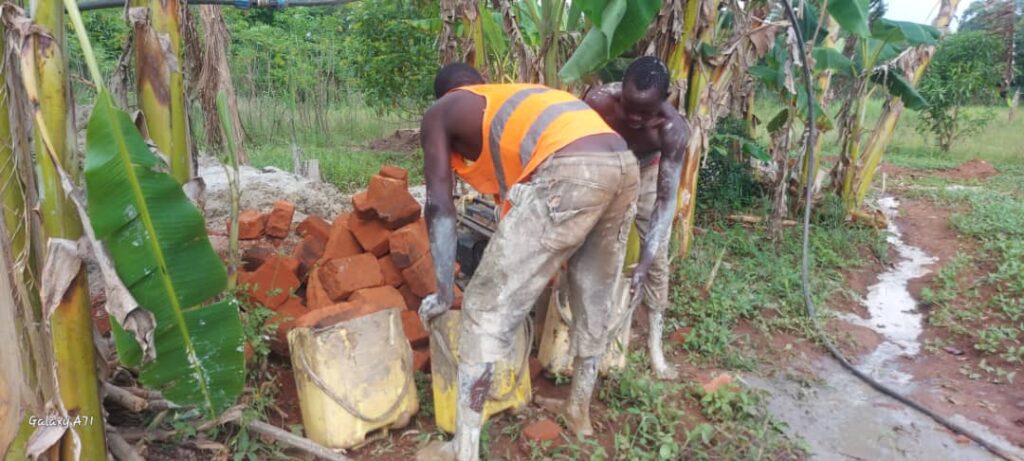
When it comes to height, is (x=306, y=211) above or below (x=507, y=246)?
below

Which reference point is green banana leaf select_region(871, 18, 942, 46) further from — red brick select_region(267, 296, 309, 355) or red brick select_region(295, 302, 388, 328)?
red brick select_region(267, 296, 309, 355)

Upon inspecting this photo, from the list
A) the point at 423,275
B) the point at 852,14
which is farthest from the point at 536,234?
the point at 852,14

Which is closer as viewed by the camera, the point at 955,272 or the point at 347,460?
the point at 347,460

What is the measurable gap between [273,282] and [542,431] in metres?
1.60

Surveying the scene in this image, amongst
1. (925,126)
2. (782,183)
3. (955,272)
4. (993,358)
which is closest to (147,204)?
(993,358)

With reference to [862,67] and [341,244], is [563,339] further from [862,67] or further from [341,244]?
[862,67]

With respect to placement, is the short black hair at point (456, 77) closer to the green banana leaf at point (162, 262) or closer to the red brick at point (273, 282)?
the green banana leaf at point (162, 262)

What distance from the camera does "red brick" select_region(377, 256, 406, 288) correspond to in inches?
140

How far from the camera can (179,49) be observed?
7.07 feet

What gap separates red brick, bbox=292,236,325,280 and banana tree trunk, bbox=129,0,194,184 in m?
1.57

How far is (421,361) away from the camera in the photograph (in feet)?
10.3

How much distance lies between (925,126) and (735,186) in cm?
772

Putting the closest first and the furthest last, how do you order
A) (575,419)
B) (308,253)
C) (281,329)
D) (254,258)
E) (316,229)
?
(575,419), (281,329), (254,258), (308,253), (316,229)

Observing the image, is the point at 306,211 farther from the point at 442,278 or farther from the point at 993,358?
the point at 993,358
